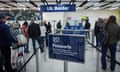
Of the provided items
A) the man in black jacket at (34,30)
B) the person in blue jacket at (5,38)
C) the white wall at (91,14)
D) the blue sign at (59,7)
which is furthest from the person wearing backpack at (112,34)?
the white wall at (91,14)

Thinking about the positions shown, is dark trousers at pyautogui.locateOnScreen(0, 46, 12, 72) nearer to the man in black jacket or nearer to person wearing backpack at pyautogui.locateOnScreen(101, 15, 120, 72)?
person wearing backpack at pyautogui.locateOnScreen(101, 15, 120, 72)

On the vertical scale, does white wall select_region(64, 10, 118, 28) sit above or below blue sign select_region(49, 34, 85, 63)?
above

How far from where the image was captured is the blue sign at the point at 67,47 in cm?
256

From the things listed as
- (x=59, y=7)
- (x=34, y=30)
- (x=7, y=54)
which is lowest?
(x=7, y=54)

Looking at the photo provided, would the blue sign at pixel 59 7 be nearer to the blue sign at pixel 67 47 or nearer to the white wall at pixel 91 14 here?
the blue sign at pixel 67 47

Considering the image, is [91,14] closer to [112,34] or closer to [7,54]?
[112,34]

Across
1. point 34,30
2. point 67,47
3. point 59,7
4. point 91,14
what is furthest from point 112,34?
point 91,14

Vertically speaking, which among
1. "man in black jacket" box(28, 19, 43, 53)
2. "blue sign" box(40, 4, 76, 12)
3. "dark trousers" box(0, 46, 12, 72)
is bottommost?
"dark trousers" box(0, 46, 12, 72)

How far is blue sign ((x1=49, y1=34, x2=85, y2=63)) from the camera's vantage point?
256cm

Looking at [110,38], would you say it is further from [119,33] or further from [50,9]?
[50,9]

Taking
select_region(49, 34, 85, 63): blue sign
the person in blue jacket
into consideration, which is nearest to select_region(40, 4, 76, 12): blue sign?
the person in blue jacket

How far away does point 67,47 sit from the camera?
2.62m

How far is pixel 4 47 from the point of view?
13.8 feet

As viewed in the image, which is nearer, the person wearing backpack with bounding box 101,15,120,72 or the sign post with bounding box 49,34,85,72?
the sign post with bounding box 49,34,85,72
